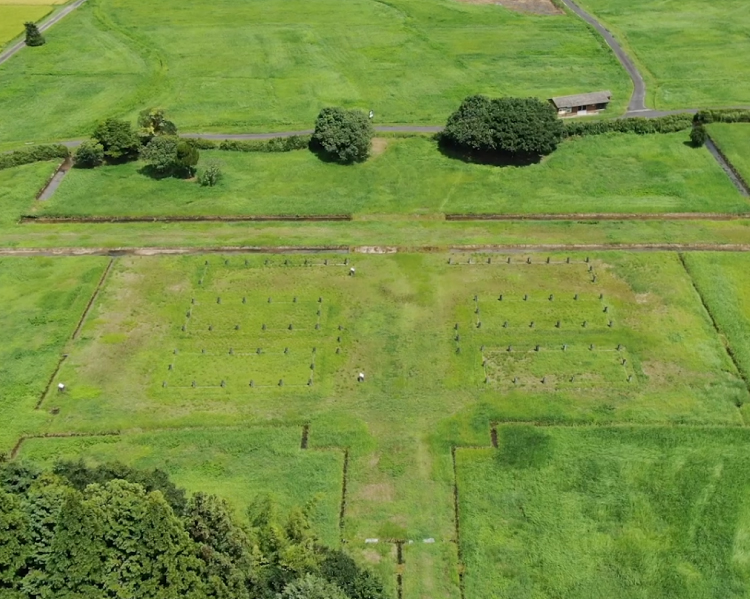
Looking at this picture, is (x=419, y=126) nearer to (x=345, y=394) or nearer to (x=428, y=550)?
(x=345, y=394)

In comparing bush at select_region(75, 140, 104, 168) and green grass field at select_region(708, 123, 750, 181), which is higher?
bush at select_region(75, 140, 104, 168)

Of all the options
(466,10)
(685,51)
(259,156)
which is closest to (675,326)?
(259,156)

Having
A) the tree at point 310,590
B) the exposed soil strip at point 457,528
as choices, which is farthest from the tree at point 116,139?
the tree at point 310,590

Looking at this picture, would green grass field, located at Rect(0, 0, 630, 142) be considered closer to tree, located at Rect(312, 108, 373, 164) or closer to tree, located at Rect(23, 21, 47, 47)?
tree, located at Rect(23, 21, 47, 47)

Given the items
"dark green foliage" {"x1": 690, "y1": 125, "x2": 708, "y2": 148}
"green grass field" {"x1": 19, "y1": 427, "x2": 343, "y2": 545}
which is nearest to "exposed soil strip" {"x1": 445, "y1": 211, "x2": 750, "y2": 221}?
"dark green foliage" {"x1": 690, "y1": 125, "x2": 708, "y2": 148}

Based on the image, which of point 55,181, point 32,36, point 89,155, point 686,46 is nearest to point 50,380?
point 55,181

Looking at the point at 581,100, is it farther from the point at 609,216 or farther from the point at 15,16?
the point at 15,16
